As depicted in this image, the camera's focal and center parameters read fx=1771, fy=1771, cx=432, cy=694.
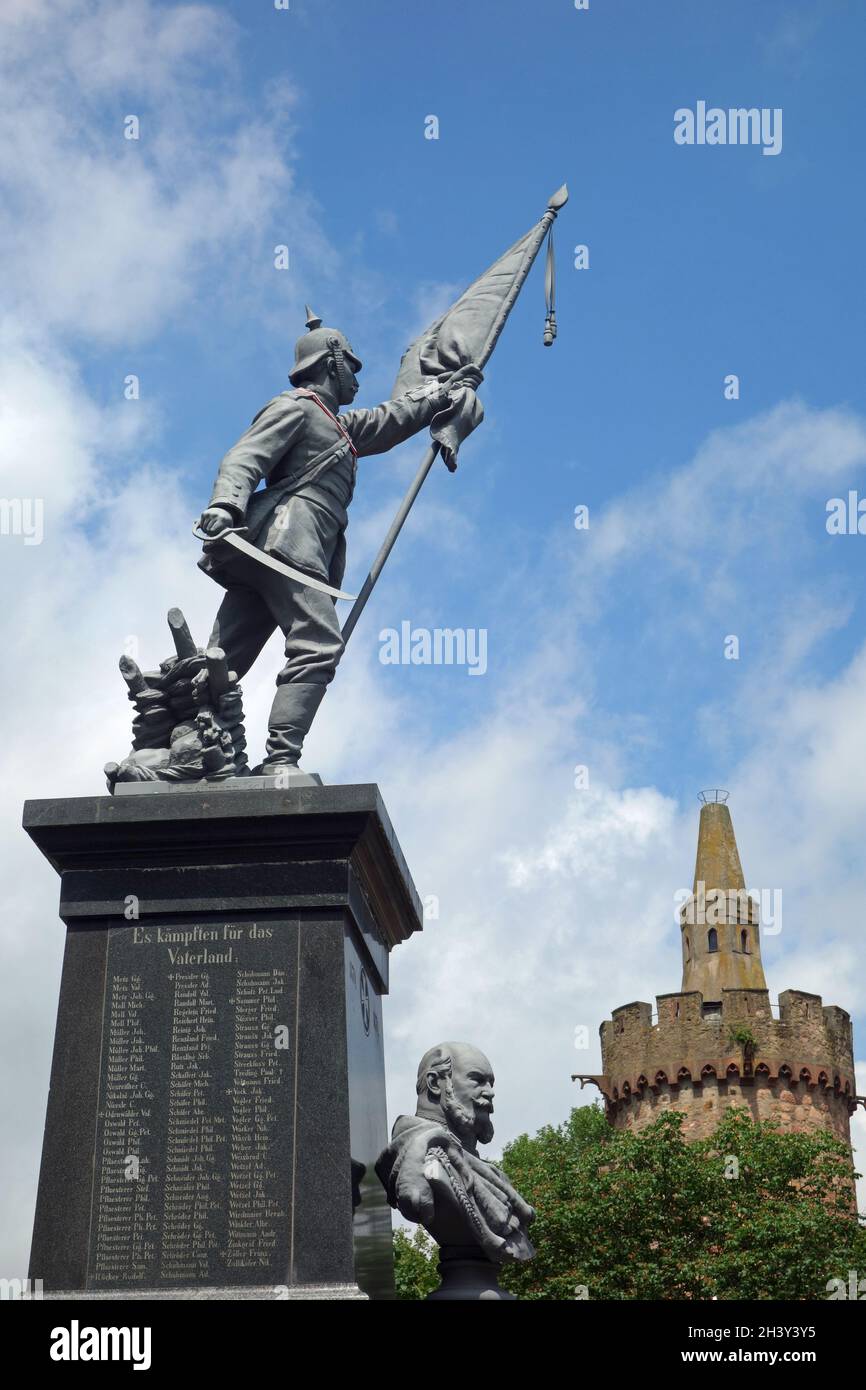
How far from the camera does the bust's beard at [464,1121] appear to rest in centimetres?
1028

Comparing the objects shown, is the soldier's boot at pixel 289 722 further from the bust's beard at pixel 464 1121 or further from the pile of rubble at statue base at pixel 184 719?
the bust's beard at pixel 464 1121

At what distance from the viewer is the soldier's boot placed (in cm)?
1096

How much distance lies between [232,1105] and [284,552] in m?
3.58

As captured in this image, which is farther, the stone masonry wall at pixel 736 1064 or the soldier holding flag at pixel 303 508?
the stone masonry wall at pixel 736 1064

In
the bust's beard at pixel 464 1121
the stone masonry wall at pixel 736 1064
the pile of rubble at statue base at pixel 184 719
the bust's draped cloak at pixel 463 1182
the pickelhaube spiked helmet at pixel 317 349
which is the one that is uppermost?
the stone masonry wall at pixel 736 1064

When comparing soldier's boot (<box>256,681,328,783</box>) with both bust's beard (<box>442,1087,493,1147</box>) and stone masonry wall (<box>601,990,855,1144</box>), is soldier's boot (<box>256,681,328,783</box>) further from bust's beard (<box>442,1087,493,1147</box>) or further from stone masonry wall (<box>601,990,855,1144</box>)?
stone masonry wall (<box>601,990,855,1144</box>)

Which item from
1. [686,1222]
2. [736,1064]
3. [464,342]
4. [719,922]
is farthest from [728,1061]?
[464,342]

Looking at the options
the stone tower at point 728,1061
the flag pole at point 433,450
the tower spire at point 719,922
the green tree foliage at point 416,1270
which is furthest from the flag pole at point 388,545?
the tower spire at point 719,922

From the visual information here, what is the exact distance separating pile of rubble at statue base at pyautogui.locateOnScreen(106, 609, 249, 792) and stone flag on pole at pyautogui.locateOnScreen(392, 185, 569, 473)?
2639 millimetres

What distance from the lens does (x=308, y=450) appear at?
11.8 m

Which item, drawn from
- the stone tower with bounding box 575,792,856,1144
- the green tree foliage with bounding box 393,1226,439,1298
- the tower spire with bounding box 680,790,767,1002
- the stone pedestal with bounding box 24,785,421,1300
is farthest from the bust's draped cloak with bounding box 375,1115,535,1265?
the tower spire with bounding box 680,790,767,1002

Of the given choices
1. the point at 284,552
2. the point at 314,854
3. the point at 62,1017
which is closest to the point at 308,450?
the point at 284,552

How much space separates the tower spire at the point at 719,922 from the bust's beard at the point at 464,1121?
2607 inches
